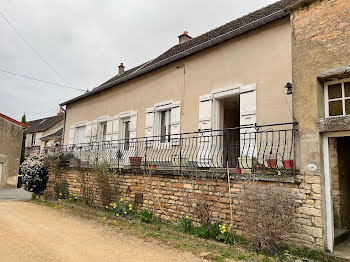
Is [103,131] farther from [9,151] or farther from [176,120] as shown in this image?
[9,151]

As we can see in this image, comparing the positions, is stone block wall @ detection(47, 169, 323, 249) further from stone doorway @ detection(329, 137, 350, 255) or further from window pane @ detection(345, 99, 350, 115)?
window pane @ detection(345, 99, 350, 115)

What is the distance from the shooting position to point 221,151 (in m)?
7.07

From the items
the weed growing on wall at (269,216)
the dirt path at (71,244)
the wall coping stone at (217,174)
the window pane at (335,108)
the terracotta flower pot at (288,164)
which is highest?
the window pane at (335,108)

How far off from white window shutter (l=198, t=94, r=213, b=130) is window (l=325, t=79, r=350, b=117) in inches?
118

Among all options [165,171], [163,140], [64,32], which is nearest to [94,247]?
[165,171]

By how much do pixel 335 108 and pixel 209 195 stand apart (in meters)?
2.88

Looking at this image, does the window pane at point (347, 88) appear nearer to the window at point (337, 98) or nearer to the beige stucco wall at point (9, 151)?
the window at point (337, 98)

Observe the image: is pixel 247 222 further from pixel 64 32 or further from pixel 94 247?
pixel 64 32

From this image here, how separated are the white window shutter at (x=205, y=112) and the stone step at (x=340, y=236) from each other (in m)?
3.62

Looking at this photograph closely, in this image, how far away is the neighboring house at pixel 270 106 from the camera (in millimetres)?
4238

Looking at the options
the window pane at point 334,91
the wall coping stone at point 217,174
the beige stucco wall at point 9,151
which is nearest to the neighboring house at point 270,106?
the window pane at point 334,91

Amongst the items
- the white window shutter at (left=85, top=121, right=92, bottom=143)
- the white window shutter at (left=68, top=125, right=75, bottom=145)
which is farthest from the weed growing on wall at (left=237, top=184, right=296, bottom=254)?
the white window shutter at (left=68, top=125, right=75, bottom=145)

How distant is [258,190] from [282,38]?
3551mm

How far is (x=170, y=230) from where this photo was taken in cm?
550
